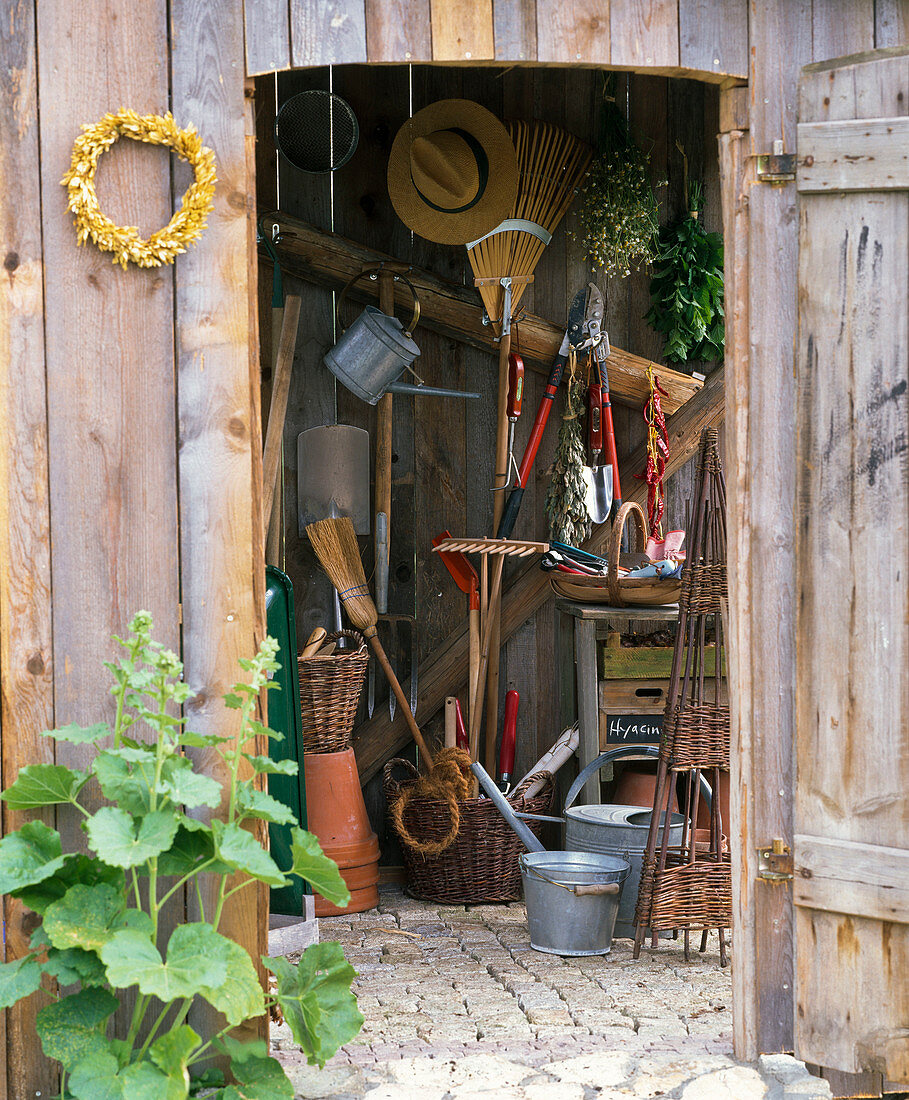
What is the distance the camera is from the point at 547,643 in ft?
16.6

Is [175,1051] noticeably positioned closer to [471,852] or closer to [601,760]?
[601,760]

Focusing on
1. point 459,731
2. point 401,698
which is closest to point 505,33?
point 401,698

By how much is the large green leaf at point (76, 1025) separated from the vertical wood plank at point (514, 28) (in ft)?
7.50

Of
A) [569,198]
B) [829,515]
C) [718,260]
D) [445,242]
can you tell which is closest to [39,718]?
[829,515]

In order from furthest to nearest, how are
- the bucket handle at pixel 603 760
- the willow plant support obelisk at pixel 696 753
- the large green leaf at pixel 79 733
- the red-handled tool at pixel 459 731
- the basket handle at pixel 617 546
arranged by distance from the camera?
the red-handled tool at pixel 459 731 → the bucket handle at pixel 603 760 → the basket handle at pixel 617 546 → the willow plant support obelisk at pixel 696 753 → the large green leaf at pixel 79 733

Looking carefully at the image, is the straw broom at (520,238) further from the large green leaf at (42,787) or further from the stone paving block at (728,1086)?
the large green leaf at (42,787)

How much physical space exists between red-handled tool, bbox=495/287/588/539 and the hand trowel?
0.64m

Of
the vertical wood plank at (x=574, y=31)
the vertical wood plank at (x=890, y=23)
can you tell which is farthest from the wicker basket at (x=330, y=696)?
the vertical wood plank at (x=890, y=23)

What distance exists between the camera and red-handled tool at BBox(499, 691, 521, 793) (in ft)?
15.7

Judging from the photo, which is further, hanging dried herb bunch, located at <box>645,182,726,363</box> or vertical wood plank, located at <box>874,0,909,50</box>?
hanging dried herb bunch, located at <box>645,182,726,363</box>

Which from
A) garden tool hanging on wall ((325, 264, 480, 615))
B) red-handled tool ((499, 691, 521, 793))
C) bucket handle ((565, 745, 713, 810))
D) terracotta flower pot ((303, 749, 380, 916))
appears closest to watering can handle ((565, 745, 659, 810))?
bucket handle ((565, 745, 713, 810))

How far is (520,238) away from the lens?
4715 mm

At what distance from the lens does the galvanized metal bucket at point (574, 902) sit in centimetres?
385

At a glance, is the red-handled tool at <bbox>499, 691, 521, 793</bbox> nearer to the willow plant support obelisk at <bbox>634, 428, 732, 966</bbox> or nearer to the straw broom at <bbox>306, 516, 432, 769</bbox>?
the straw broom at <bbox>306, 516, 432, 769</bbox>
